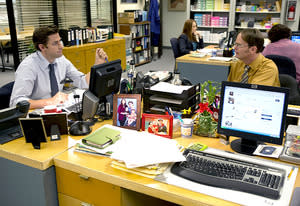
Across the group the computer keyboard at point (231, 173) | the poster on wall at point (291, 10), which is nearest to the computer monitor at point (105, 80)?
the computer keyboard at point (231, 173)

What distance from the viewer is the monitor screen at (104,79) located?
195 centimetres

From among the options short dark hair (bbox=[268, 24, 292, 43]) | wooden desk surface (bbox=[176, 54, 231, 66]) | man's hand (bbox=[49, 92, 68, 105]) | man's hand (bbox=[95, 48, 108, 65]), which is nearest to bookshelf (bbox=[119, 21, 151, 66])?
wooden desk surface (bbox=[176, 54, 231, 66])

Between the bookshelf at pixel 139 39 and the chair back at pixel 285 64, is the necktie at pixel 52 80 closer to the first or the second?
the chair back at pixel 285 64

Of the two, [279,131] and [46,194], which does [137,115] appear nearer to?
[46,194]

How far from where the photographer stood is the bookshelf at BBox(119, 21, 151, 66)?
7246 mm

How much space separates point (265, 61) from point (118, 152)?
Result: 1747 mm

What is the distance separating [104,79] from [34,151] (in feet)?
2.03

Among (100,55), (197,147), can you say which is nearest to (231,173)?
(197,147)

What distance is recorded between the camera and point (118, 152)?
5.09ft

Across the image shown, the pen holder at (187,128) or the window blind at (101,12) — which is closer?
the pen holder at (187,128)

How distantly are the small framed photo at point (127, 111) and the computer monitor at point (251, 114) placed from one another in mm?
525

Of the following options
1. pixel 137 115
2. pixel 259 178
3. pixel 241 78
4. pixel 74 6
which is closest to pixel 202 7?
pixel 74 6

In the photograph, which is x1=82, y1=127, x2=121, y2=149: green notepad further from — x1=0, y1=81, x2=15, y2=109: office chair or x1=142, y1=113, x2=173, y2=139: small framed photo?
x1=0, y1=81, x2=15, y2=109: office chair

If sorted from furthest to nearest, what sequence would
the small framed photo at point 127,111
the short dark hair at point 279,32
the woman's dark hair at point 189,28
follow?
the woman's dark hair at point 189,28, the short dark hair at point 279,32, the small framed photo at point 127,111
